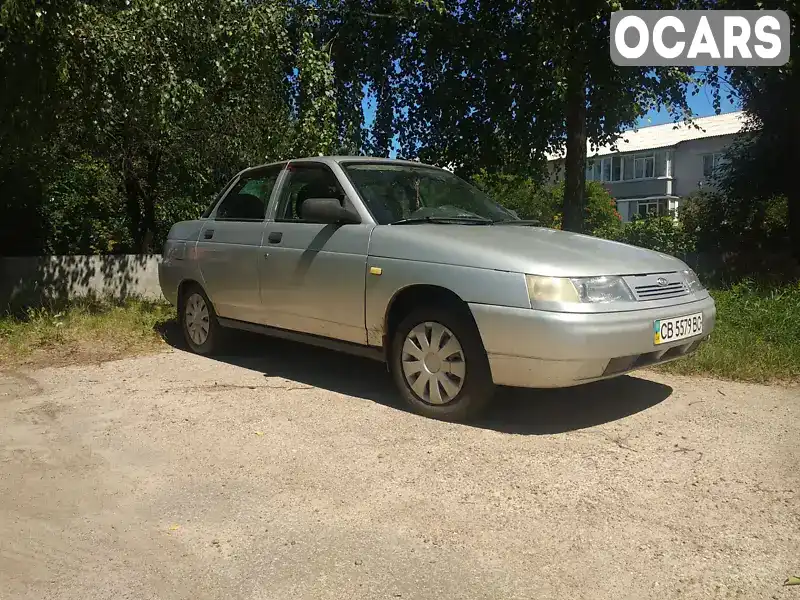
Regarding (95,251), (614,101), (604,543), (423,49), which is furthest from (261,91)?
(604,543)

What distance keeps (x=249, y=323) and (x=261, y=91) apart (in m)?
4.83

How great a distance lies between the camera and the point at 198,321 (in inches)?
261

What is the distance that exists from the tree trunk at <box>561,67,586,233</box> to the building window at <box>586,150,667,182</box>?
35.3 metres

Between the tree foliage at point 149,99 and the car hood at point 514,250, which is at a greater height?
the tree foliage at point 149,99

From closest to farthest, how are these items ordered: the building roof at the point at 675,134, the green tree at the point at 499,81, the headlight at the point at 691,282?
the headlight at the point at 691,282 < the green tree at the point at 499,81 < the building roof at the point at 675,134

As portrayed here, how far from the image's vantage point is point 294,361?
6352 mm

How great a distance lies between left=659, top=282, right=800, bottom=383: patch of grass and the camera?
18.5ft

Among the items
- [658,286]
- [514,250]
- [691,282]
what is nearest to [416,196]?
[514,250]

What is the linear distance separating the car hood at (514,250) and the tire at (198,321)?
89.6 inches

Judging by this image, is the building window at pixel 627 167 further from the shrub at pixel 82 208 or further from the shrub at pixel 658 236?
the shrub at pixel 82 208

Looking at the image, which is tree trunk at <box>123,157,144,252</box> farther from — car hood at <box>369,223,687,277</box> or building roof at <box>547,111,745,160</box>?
building roof at <box>547,111,745,160</box>

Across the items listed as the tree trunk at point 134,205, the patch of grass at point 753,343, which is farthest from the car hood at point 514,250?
the tree trunk at point 134,205

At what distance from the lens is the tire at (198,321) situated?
6.42m

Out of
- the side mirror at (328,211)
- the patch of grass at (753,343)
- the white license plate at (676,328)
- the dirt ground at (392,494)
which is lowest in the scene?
the dirt ground at (392,494)
